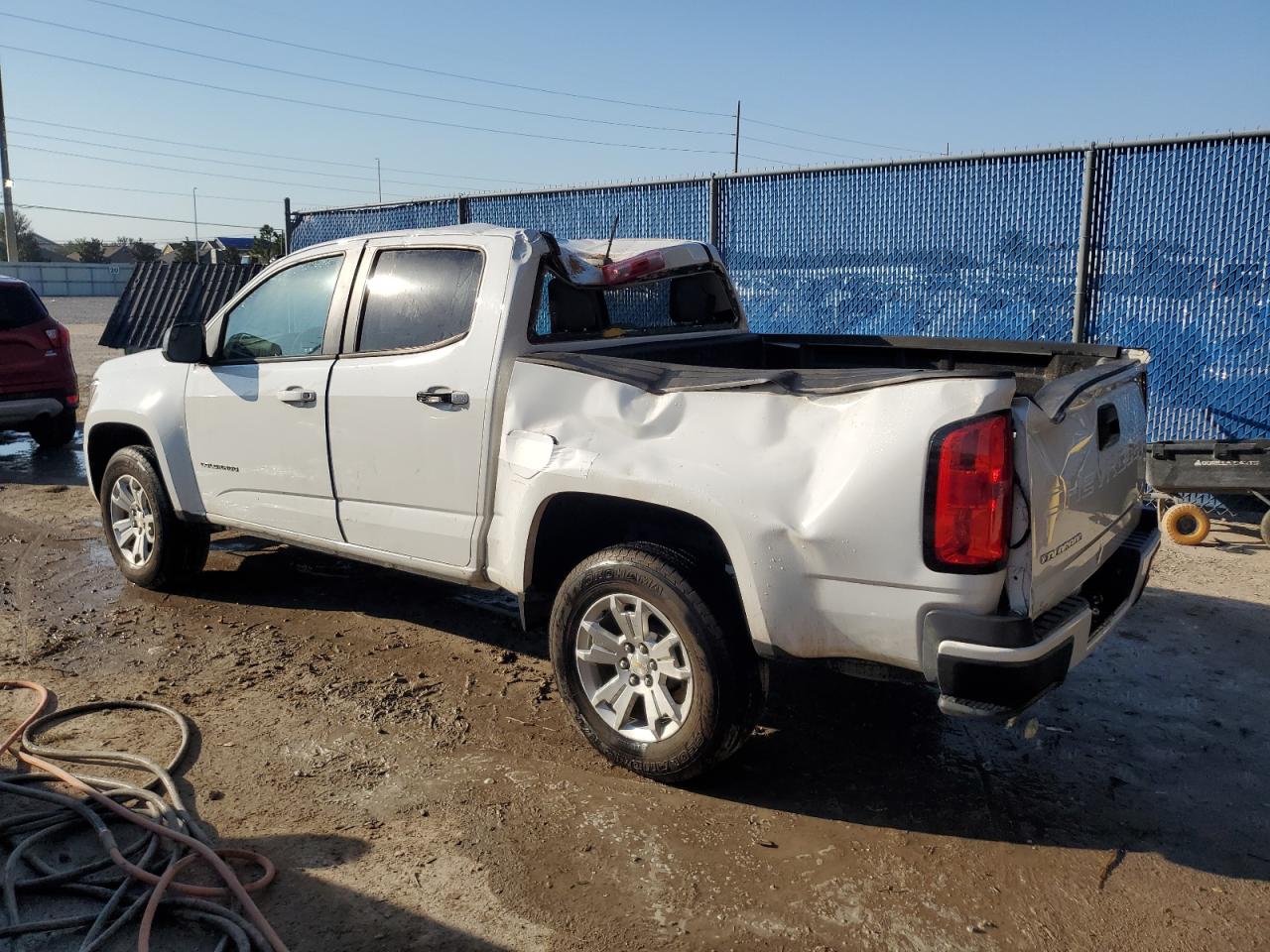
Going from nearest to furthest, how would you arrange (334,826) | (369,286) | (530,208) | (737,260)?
(334,826) → (369,286) → (737,260) → (530,208)

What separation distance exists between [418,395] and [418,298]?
479mm

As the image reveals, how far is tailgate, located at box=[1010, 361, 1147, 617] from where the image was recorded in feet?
9.96

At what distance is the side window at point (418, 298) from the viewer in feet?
14.4

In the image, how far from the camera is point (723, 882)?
3178 millimetres

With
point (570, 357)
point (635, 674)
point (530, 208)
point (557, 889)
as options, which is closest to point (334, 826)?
point (557, 889)

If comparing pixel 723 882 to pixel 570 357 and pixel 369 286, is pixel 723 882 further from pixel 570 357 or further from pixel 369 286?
pixel 369 286

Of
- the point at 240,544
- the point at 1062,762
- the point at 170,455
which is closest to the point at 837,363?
the point at 1062,762

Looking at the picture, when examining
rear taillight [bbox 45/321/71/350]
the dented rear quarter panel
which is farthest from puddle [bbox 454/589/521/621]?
rear taillight [bbox 45/321/71/350]

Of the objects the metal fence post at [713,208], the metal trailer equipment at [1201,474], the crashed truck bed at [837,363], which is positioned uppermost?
the metal fence post at [713,208]

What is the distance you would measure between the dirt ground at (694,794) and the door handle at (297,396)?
3.93 feet

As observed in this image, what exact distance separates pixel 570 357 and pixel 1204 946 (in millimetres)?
2667

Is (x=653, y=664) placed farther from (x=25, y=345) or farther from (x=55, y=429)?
(x=55, y=429)

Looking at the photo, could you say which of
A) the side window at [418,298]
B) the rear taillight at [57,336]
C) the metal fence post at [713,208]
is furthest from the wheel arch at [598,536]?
the rear taillight at [57,336]

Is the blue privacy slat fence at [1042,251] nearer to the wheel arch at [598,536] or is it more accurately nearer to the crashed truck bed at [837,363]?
the crashed truck bed at [837,363]
